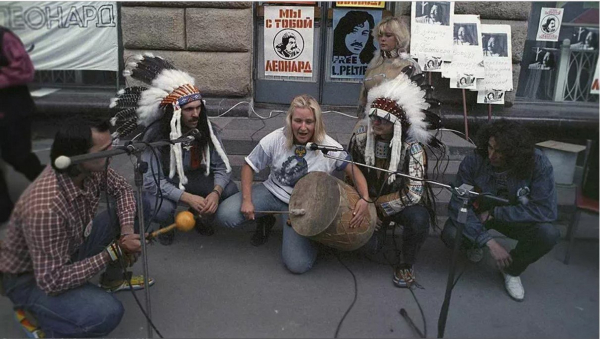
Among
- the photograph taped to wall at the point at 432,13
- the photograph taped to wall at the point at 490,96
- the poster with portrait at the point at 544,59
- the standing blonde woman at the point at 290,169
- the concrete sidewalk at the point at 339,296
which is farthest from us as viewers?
the poster with portrait at the point at 544,59

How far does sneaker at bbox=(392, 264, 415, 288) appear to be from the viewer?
287 cm

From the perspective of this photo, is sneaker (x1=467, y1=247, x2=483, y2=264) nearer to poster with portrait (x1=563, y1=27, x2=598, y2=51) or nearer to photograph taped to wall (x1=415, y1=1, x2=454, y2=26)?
poster with portrait (x1=563, y1=27, x2=598, y2=51)

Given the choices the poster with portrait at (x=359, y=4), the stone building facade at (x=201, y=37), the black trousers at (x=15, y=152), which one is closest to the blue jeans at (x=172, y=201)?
the black trousers at (x=15, y=152)

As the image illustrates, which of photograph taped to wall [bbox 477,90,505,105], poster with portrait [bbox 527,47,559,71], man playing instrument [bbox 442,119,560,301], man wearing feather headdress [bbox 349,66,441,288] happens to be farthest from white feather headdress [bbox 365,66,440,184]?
poster with portrait [bbox 527,47,559,71]

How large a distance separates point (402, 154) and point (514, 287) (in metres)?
1.04

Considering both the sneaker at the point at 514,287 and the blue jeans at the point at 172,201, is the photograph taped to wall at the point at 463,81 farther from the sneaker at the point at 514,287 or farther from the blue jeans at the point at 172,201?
the blue jeans at the point at 172,201

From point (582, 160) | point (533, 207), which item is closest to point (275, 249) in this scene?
point (533, 207)

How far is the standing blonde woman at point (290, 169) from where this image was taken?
9.61 ft

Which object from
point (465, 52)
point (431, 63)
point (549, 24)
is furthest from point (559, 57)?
point (431, 63)

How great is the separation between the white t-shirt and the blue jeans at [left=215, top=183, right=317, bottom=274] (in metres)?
0.08

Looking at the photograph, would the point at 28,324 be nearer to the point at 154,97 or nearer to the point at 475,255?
the point at 154,97

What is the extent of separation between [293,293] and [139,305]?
87 cm

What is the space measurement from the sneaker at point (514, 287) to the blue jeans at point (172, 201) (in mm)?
1881

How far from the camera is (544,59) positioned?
457cm
